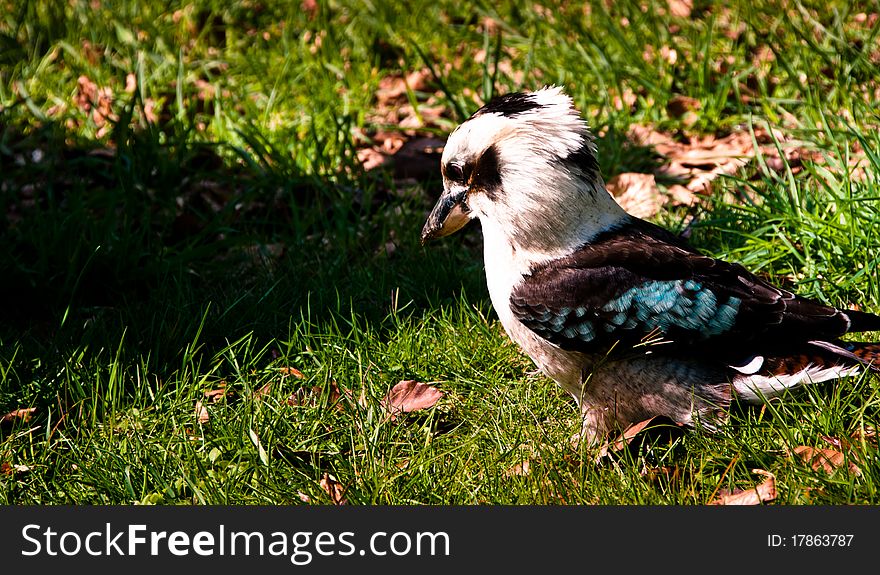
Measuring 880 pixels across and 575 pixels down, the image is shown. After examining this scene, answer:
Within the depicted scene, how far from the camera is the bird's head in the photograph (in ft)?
10.9

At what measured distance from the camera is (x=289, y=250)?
5020mm

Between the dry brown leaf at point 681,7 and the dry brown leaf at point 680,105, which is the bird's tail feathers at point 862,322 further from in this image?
the dry brown leaf at point 681,7

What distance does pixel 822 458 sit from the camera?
127 inches

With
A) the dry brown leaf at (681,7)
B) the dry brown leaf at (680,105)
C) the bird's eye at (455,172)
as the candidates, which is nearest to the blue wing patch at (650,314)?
the bird's eye at (455,172)

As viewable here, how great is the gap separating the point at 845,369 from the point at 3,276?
144 inches

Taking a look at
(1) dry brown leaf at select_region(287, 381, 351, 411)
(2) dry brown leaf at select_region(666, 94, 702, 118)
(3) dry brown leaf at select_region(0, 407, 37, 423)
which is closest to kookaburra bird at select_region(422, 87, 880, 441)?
(1) dry brown leaf at select_region(287, 381, 351, 411)

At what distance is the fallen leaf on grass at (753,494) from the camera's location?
10.1 feet

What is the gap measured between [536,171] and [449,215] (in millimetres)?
456

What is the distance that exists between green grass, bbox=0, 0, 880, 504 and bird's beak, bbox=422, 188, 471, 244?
58 centimetres

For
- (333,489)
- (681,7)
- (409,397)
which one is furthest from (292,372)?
(681,7)

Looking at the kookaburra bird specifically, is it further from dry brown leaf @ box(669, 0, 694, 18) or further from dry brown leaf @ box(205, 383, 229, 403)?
dry brown leaf @ box(669, 0, 694, 18)

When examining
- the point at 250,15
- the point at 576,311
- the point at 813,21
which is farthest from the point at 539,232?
the point at 250,15

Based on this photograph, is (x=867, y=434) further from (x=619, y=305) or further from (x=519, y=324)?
(x=519, y=324)

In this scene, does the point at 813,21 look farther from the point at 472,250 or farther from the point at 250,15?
the point at 250,15
